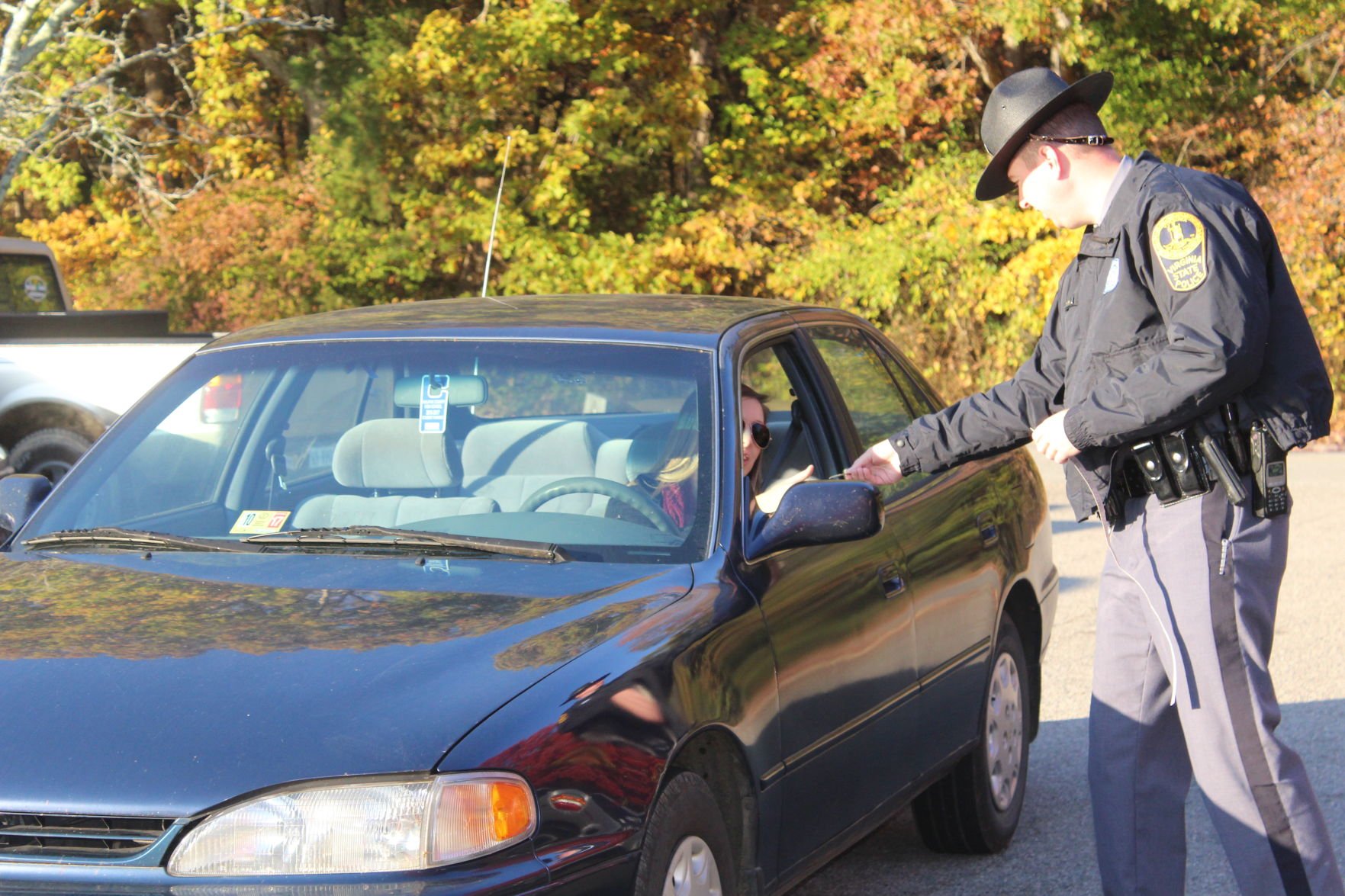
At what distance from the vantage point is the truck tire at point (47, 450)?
37.1 ft

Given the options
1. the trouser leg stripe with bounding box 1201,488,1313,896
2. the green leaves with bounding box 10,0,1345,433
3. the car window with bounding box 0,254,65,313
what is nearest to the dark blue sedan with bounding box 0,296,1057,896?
A: the trouser leg stripe with bounding box 1201,488,1313,896

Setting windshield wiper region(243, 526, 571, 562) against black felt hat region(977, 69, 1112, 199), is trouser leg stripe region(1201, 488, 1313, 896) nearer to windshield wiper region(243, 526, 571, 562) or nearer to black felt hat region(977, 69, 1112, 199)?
black felt hat region(977, 69, 1112, 199)

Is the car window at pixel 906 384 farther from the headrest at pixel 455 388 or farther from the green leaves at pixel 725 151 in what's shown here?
the green leaves at pixel 725 151

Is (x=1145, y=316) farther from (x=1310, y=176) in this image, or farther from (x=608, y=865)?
(x=1310, y=176)

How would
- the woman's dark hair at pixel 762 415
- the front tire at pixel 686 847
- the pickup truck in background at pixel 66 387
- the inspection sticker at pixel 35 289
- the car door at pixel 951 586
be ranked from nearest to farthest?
the front tire at pixel 686 847 < the car door at pixel 951 586 < the woman's dark hair at pixel 762 415 < the pickup truck in background at pixel 66 387 < the inspection sticker at pixel 35 289

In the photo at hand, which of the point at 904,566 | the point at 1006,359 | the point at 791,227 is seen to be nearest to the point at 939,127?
the point at 791,227

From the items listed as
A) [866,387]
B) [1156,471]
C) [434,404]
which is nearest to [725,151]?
[866,387]

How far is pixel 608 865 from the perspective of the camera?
2848mm

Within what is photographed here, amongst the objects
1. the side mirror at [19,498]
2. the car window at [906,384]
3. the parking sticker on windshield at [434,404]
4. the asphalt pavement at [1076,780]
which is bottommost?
the asphalt pavement at [1076,780]

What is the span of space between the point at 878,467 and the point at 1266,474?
3.37 feet

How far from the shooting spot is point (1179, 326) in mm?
3428

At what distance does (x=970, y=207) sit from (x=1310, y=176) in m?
3.53

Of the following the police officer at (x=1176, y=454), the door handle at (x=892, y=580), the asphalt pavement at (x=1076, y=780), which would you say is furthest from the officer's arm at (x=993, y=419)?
the asphalt pavement at (x=1076, y=780)

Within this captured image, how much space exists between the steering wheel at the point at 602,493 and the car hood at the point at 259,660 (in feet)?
0.80
